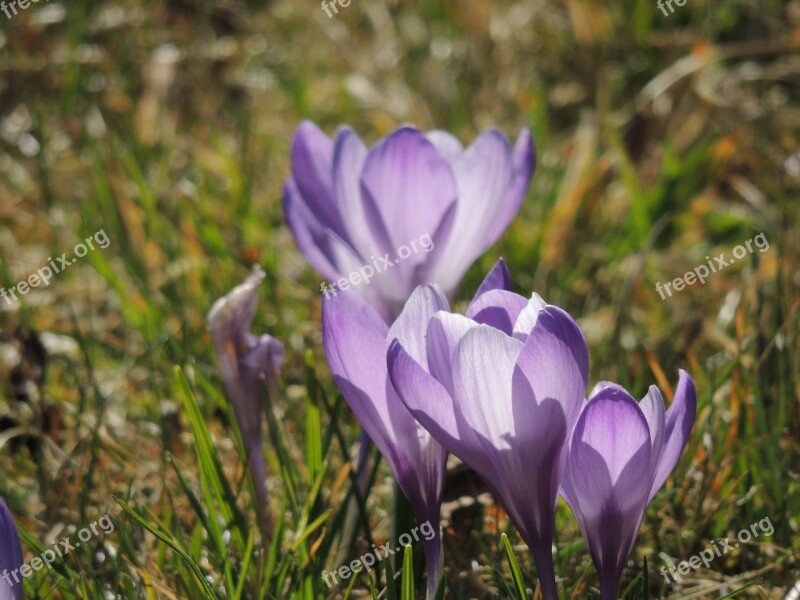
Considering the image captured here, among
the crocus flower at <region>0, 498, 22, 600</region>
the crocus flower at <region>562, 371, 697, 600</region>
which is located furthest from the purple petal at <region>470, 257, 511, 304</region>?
the crocus flower at <region>0, 498, 22, 600</region>

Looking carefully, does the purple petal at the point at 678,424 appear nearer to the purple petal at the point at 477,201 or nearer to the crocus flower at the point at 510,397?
the crocus flower at the point at 510,397

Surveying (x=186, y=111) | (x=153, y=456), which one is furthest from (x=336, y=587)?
(x=186, y=111)

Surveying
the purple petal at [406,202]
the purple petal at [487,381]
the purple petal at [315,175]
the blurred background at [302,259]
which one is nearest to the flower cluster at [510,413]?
the purple petal at [487,381]

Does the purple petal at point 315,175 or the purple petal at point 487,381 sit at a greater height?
the purple petal at point 315,175

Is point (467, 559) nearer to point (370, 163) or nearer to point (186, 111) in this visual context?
point (370, 163)

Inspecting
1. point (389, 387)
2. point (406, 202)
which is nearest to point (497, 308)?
point (389, 387)

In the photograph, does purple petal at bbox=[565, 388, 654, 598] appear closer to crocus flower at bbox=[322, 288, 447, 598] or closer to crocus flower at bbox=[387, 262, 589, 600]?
crocus flower at bbox=[387, 262, 589, 600]
